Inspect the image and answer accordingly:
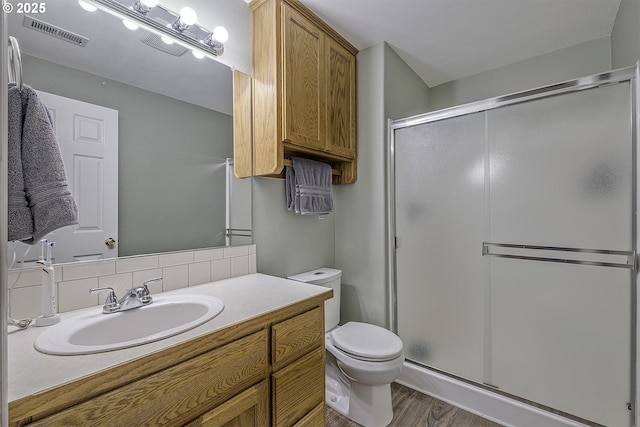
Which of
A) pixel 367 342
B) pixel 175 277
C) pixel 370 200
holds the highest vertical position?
pixel 370 200

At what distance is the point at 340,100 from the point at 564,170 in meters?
1.37

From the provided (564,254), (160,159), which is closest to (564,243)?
(564,254)

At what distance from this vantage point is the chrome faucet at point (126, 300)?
3.43ft

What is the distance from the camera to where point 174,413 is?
2.63 feet

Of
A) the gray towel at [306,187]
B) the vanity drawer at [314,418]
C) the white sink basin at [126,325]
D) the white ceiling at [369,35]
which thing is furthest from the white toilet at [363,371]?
the white ceiling at [369,35]

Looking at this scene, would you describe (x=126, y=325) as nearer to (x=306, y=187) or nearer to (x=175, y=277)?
(x=175, y=277)

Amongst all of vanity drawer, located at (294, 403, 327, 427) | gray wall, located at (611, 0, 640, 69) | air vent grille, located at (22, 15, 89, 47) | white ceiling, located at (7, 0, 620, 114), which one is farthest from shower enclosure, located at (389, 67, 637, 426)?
air vent grille, located at (22, 15, 89, 47)

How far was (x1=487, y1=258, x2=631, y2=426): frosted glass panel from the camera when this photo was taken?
137 cm

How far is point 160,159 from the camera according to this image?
135 cm

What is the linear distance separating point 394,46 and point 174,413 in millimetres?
2441

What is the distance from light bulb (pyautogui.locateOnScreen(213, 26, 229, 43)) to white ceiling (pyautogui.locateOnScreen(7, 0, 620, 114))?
9 centimetres

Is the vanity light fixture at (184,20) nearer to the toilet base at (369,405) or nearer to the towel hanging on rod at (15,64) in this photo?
the towel hanging on rod at (15,64)

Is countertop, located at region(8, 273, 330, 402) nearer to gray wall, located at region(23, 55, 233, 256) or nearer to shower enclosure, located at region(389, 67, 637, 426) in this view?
gray wall, located at region(23, 55, 233, 256)

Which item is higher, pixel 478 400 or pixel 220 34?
pixel 220 34
